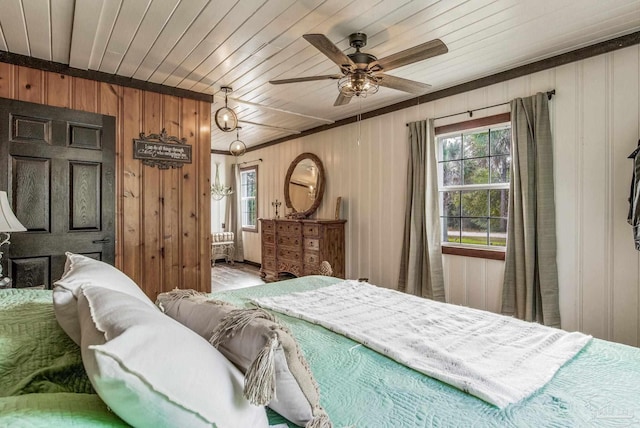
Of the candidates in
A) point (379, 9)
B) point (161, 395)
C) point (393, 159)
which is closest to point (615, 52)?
point (379, 9)

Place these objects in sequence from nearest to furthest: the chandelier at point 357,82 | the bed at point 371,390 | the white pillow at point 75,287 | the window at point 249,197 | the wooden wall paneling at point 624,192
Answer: the bed at point 371,390
the white pillow at point 75,287
the chandelier at point 357,82
the wooden wall paneling at point 624,192
the window at point 249,197

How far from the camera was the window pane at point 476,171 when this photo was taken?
3.57 m

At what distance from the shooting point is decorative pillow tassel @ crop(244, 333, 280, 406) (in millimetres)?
701

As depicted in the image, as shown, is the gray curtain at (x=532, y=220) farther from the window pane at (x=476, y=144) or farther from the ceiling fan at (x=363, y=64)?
the ceiling fan at (x=363, y=64)

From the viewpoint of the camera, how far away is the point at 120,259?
3.35 m

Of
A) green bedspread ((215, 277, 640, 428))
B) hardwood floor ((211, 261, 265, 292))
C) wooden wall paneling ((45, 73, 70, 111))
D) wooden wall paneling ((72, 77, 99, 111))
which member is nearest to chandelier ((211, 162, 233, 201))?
hardwood floor ((211, 261, 265, 292))

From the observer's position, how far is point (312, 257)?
192 inches

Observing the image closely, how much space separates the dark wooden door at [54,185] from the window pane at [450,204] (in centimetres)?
331

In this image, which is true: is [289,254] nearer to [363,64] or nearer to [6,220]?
[363,64]

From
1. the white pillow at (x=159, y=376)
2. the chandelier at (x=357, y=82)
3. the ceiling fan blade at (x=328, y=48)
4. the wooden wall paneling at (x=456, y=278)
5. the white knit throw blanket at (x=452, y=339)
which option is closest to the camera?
the white pillow at (x=159, y=376)

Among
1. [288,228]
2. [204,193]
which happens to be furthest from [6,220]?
[288,228]

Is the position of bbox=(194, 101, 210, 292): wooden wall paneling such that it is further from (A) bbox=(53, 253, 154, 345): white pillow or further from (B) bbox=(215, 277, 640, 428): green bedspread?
(B) bbox=(215, 277, 640, 428): green bedspread

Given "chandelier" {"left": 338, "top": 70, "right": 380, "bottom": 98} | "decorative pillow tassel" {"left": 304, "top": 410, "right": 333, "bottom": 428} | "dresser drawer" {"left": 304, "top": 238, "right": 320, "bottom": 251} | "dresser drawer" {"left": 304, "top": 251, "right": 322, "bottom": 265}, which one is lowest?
"dresser drawer" {"left": 304, "top": 251, "right": 322, "bottom": 265}

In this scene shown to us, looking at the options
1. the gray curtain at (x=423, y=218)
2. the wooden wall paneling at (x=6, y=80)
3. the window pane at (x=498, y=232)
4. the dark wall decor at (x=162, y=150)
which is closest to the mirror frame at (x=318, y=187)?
the gray curtain at (x=423, y=218)
